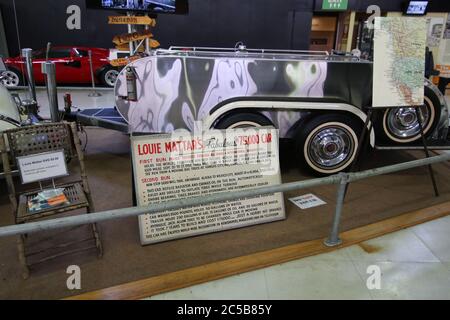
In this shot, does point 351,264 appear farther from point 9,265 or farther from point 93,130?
point 93,130

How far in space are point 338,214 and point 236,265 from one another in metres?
0.81

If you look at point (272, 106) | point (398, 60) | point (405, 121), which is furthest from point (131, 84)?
point (405, 121)

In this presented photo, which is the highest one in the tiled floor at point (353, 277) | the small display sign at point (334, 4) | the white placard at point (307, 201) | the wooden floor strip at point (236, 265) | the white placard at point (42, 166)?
the small display sign at point (334, 4)

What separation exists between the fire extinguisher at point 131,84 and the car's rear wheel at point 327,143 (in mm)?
1686

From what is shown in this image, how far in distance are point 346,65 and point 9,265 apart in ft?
10.9

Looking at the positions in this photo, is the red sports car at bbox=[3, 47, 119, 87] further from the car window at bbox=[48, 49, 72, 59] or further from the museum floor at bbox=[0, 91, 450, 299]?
the museum floor at bbox=[0, 91, 450, 299]

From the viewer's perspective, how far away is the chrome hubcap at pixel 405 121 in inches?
152

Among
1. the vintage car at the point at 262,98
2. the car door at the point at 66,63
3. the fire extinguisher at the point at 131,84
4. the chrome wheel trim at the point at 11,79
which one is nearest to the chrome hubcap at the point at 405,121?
the vintage car at the point at 262,98

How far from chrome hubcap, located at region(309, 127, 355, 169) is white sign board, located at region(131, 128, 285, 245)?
2.92ft

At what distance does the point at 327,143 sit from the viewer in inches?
145

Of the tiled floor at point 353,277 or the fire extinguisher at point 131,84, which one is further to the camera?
the fire extinguisher at point 131,84

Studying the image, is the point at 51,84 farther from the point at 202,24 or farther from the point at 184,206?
the point at 202,24

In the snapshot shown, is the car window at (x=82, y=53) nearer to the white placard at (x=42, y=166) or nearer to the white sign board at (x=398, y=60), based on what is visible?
the white placard at (x=42, y=166)
